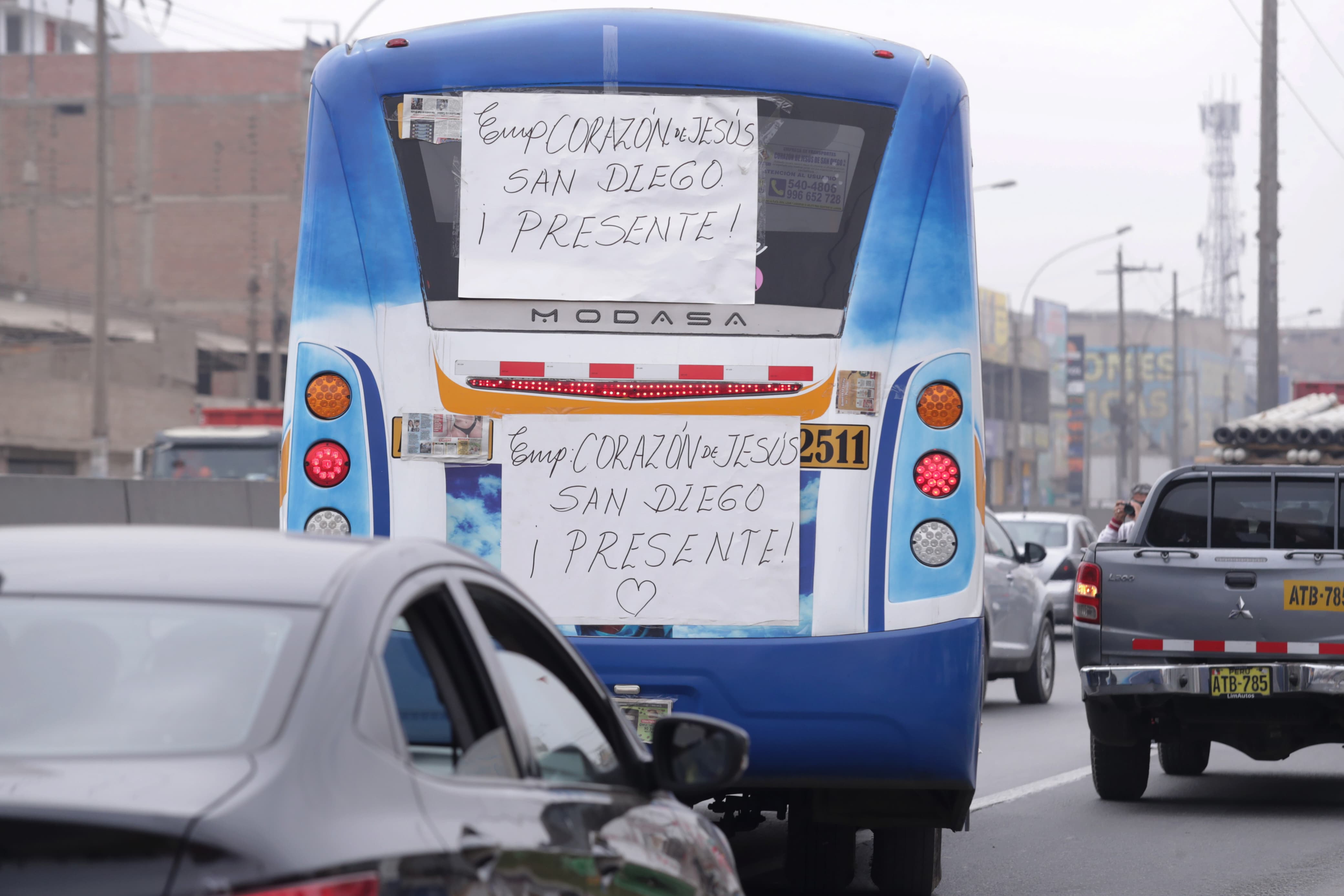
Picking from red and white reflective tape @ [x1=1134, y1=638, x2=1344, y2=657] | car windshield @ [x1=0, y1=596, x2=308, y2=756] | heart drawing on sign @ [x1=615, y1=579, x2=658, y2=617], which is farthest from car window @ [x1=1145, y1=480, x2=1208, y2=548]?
car windshield @ [x1=0, y1=596, x2=308, y2=756]

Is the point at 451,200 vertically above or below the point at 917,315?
above

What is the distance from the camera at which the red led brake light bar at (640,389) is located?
6.24 m

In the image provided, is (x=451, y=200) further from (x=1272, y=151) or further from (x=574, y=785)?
(x=1272, y=151)

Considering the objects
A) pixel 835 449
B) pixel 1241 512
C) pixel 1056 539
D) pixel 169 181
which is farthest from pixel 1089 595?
pixel 169 181

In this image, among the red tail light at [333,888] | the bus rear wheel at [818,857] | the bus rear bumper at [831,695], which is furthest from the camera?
the bus rear wheel at [818,857]

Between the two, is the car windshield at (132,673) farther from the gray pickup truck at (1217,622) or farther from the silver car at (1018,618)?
the silver car at (1018,618)

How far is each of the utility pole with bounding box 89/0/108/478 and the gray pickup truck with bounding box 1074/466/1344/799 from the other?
25.0 m

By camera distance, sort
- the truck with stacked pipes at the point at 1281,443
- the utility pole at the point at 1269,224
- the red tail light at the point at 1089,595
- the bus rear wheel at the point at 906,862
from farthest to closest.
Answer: the utility pole at the point at 1269,224, the truck with stacked pipes at the point at 1281,443, the red tail light at the point at 1089,595, the bus rear wheel at the point at 906,862

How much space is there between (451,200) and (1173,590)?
5133 mm

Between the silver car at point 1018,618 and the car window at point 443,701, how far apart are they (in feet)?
39.1

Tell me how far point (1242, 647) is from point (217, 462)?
68.0 ft

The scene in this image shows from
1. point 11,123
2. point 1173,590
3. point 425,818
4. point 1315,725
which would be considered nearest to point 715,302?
point 425,818

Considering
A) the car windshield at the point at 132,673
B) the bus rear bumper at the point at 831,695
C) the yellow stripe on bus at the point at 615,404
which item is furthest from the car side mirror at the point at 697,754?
the yellow stripe on bus at the point at 615,404

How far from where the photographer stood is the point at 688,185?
6445 millimetres
